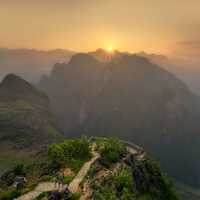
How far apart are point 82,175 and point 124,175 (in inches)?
282

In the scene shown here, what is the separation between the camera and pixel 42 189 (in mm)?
63250

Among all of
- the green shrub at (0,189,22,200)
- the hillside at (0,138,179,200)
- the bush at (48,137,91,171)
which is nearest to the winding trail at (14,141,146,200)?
the hillside at (0,138,179,200)

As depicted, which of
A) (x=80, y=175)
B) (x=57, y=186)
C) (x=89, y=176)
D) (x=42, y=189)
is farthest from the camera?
(x=80, y=175)

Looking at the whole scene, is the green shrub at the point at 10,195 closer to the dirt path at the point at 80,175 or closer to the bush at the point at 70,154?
the dirt path at the point at 80,175

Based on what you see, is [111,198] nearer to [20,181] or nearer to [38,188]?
[38,188]

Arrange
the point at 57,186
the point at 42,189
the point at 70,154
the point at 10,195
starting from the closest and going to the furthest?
the point at 10,195
the point at 42,189
the point at 57,186
the point at 70,154

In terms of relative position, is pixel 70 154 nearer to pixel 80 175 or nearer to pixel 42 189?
pixel 80 175

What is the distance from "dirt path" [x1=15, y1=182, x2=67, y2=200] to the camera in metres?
61.2

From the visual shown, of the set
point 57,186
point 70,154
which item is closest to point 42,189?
point 57,186

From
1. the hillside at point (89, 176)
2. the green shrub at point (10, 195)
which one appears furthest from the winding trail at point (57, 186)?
the green shrub at point (10, 195)

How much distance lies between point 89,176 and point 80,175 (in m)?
1.79

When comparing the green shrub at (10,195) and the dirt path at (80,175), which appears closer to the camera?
the green shrub at (10,195)

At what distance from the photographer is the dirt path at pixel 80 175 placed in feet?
210

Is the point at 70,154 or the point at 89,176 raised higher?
the point at 70,154
